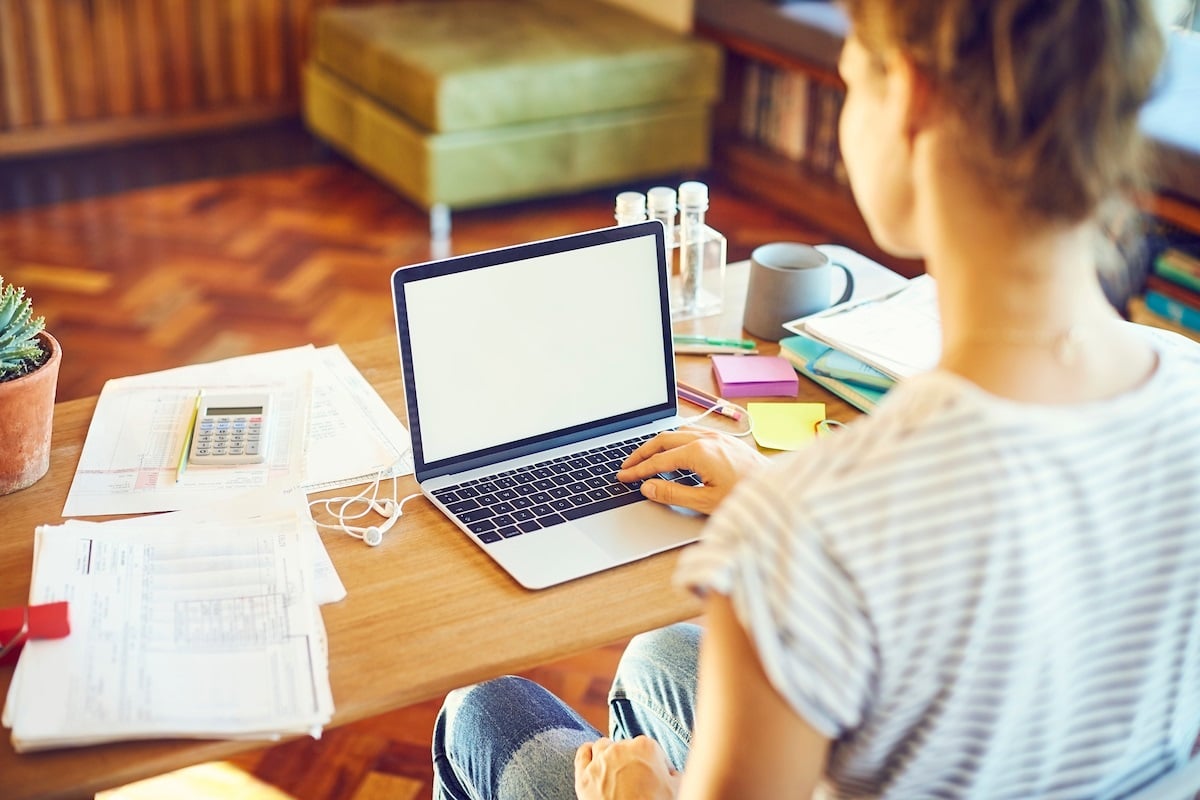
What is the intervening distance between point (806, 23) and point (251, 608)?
9.59ft

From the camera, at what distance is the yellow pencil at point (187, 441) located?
49.7 inches

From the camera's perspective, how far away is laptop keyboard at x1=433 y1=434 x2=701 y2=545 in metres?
1.19

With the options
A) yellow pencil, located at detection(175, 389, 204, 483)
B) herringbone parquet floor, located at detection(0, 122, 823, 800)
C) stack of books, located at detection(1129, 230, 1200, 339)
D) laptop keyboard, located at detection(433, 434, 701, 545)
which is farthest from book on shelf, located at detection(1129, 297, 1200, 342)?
yellow pencil, located at detection(175, 389, 204, 483)

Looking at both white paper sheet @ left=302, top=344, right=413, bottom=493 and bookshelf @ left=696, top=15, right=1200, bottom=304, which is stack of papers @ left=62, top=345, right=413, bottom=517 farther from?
bookshelf @ left=696, top=15, right=1200, bottom=304

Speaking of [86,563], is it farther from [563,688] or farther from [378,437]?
[563,688]

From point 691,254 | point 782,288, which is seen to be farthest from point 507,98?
point 782,288

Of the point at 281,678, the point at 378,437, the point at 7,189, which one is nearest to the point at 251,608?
the point at 281,678

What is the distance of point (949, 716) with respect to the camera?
736 millimetres

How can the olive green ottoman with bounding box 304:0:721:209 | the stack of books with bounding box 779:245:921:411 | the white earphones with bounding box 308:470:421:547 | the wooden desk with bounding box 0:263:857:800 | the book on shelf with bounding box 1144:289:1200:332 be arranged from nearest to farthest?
the wooden desk with bounding box 0:263:857:800 → the white earphones with bounding box 308:470:421:547 → the stack of books with bounding box 779:245:921:411 → the book on shelf with bounding box 1144:289:1200:332 → the olive green ottoman with bounding box 304:0:721:209

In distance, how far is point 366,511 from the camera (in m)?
1.21

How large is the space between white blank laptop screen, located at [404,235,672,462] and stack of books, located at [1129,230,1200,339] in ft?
5.95

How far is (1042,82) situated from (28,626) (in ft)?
2.63

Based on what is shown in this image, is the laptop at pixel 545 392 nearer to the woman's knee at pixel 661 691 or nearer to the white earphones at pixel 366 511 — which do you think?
the white earphones at pixel 366 511

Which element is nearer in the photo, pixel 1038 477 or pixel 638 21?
pixel 1038 477
